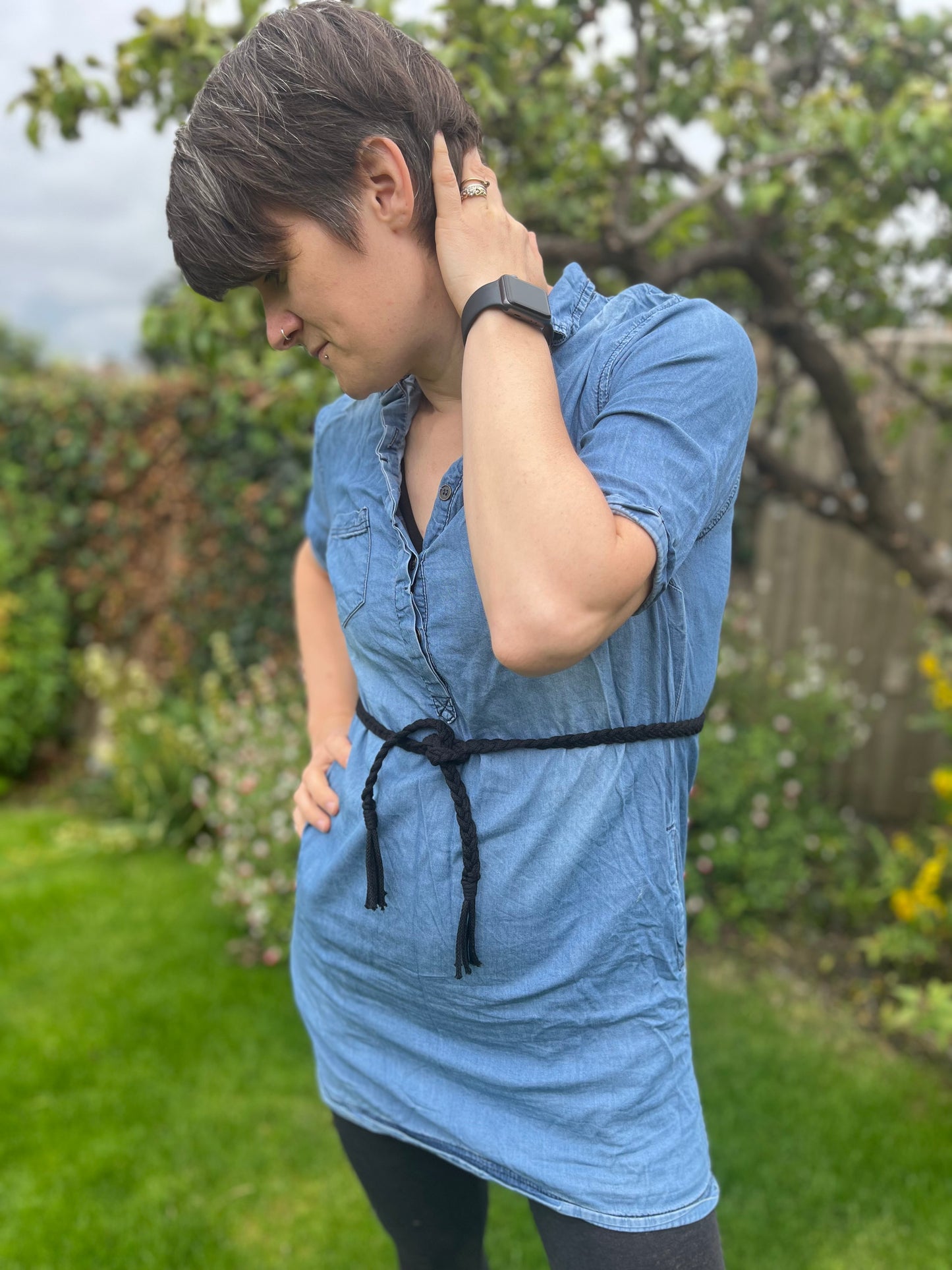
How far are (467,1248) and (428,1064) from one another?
382 mm

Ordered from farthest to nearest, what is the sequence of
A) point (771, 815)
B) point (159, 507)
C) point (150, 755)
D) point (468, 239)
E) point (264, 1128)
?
point (159, 507) → point (150, 755) → point (771, 815) → point (264, 1128) → point (468, 239)

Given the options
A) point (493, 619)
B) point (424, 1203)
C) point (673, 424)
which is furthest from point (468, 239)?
point (424, 1203)

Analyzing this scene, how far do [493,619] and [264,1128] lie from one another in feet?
8.23

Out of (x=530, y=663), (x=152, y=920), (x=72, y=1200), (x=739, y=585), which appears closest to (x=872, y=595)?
(x=739, y=585)

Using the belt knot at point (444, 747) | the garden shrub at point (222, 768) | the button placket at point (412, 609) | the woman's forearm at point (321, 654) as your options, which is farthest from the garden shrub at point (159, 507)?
the belt knot at point (444, 747)

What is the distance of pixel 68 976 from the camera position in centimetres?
374

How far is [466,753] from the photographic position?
1221 millimetres

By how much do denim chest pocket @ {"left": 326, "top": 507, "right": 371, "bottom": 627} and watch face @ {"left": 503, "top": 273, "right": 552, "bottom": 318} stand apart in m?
0.39

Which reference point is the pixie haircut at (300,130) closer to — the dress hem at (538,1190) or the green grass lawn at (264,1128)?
the dress hem at (538,1190)

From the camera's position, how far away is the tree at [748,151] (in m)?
2.70

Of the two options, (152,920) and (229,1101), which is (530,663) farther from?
(152,920)

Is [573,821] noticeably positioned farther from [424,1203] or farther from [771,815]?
[771,815]

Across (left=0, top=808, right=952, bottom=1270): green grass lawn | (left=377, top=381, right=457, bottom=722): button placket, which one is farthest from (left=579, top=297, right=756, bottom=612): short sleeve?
(left=0, top=808, right=952, bottom=1270): green grass lawn

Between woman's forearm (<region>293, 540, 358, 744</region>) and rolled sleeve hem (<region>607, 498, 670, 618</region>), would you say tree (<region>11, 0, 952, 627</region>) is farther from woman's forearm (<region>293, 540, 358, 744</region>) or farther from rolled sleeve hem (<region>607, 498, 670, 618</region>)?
rolled sleeve hem (<region>607, 498, 670, 618</region>)
